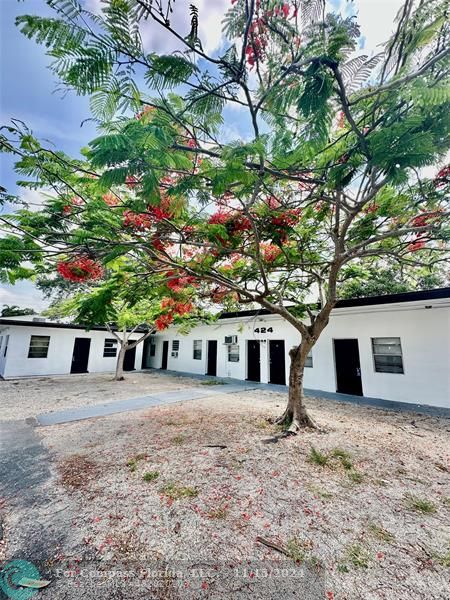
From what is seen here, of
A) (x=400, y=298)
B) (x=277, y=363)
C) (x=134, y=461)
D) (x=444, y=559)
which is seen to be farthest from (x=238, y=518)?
(x=277, y=363)

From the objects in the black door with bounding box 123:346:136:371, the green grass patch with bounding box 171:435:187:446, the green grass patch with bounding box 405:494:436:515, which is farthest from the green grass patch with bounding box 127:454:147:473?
the black door with bounding box 123:346:136:371

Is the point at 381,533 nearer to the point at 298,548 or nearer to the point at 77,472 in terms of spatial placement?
the point at 298,548

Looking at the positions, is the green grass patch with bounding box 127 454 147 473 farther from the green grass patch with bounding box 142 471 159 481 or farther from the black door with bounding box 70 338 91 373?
the black door with bounding box 70 338 91 373

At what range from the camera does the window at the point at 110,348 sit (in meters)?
17.3

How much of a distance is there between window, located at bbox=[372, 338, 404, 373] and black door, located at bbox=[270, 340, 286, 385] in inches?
157

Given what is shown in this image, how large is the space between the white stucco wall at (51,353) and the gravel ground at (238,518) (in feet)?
39.2

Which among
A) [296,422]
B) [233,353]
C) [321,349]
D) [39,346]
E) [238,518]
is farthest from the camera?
[39,346]

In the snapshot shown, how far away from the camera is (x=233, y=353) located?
46.5ft

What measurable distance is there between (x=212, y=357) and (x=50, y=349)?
9794 mm

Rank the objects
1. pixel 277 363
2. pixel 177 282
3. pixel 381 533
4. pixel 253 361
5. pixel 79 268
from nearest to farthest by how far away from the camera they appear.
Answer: pixel 381 533 → pixel 79 268 → pixel 177 282 → pixel 277 363 → pixel 253 361

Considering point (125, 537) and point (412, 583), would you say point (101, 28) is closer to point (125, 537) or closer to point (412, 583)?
point (125, 537)

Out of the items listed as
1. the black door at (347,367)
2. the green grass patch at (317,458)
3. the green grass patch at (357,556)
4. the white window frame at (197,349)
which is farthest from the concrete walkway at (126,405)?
the green grass patch at (357,556)

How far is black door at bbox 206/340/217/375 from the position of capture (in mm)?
15396

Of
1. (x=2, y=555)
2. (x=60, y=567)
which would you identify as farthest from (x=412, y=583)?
(x=2, y=555)
